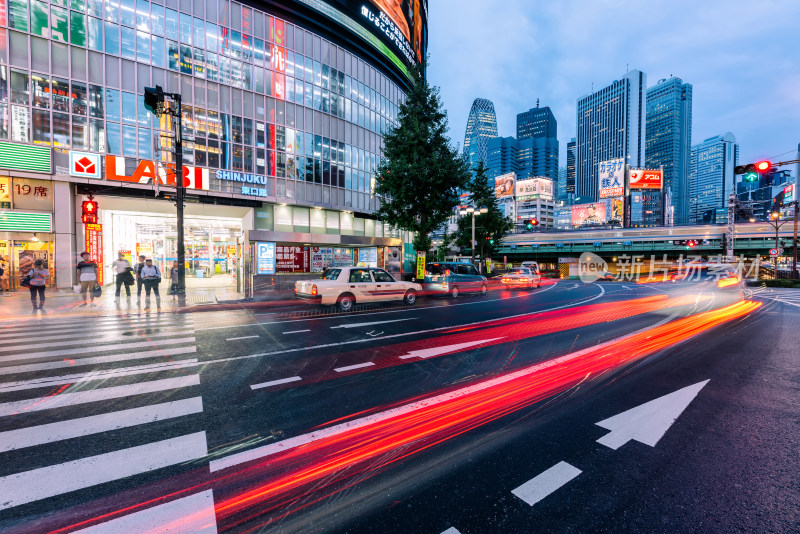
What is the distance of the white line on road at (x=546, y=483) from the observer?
2590 mm

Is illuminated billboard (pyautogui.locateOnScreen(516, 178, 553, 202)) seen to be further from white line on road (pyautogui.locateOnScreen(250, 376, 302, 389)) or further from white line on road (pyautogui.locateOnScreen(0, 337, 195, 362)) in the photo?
white line on road (pyautogui.locateOnScreen(250, 376, 302, 389))

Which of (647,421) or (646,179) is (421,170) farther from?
(646,179)

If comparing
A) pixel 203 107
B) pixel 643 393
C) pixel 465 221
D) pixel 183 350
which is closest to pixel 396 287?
pixel 183 350

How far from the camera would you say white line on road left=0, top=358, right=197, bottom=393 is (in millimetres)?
4789

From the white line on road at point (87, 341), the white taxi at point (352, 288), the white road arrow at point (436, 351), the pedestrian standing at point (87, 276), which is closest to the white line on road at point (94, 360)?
the white line on road at point (87, 341)

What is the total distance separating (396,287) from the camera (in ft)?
44.6

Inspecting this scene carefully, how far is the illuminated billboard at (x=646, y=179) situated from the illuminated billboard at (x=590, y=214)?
27.2 meters

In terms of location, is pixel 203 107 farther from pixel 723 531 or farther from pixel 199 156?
pixel 723 531

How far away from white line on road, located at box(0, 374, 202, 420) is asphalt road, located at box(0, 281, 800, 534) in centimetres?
3

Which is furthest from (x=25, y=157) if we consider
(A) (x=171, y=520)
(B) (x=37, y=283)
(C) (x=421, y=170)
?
(A) (x=171, y=520)

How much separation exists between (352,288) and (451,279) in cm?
740

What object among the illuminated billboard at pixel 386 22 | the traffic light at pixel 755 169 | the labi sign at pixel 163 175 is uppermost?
the illuminated billboard at pixel 386 22

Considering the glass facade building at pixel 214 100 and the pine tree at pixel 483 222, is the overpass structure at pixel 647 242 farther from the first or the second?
the glass facade building at pixel 214 100

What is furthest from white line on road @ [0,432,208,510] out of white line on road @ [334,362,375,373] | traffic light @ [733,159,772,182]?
traffic light @ [733,159,772,182]
